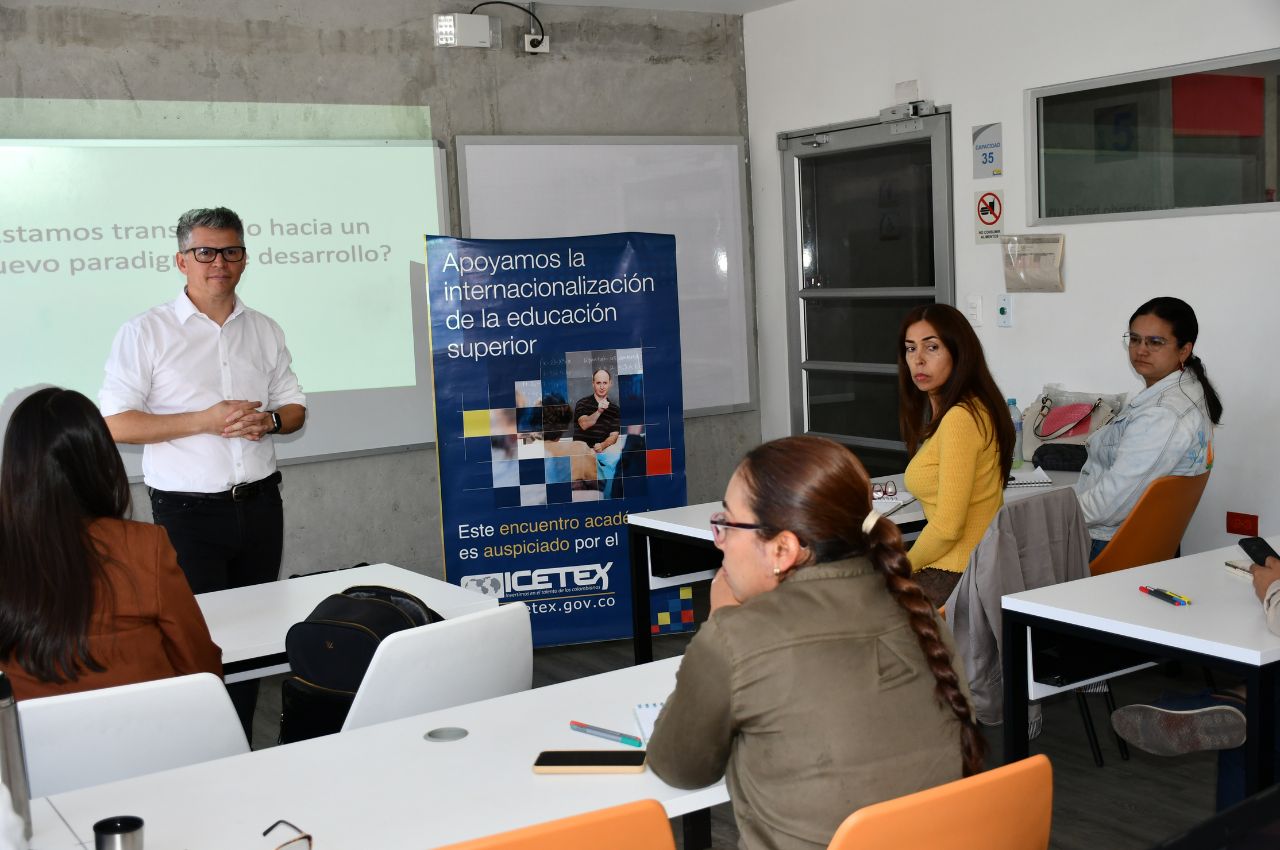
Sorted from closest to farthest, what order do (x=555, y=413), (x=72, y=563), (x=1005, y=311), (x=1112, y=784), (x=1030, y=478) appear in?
(x=72, y=563), (x=1112, y=784), (x=1030, y=478), (x=555, y=413), (x=1005, y=311)

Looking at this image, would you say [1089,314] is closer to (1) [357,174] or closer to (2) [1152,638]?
(2) [1152,638]

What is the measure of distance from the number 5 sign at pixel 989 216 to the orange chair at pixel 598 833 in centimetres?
445

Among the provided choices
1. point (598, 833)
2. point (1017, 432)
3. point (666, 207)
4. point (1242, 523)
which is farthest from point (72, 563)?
point (666, 207)

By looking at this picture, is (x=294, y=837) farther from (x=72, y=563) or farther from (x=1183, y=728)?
(x=1183, y=728)

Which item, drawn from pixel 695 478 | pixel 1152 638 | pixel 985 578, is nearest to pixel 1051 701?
pixel 985 578

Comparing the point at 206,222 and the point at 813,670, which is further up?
the point at 206,222

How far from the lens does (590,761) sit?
6.57 feet

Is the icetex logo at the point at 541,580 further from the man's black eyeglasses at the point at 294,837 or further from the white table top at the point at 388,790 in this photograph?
the man's black eyeglasses at the point at 294,837

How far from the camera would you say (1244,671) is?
2.39 metres

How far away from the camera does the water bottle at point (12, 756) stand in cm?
166

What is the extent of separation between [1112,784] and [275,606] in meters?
2.44

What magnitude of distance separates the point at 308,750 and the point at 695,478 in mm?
4643

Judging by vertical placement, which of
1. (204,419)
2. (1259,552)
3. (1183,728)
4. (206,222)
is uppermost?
(206,222)

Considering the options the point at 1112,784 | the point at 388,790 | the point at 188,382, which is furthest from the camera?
the point at 188,382
